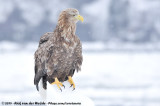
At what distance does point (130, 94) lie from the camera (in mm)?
9523

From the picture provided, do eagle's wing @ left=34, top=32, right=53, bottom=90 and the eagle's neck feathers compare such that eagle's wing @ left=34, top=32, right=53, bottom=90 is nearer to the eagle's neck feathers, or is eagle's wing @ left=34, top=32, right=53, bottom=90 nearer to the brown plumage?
the brown plumage

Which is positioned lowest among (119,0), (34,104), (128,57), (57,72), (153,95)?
(34,104)

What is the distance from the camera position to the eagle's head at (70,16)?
13.1 feet

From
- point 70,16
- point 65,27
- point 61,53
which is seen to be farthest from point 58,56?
point 70,16

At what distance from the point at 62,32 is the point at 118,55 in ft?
45.6

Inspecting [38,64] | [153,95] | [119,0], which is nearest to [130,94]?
[153,95]

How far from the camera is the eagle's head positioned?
3982 mm

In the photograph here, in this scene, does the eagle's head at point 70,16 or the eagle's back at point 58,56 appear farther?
the eagle's back at point 58,56

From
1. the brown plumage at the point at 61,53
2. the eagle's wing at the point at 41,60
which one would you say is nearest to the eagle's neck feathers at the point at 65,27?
the brown plumage at the point at 61,53

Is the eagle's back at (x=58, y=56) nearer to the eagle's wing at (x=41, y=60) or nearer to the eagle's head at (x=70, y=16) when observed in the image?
the eagle's wing at (x=41, y=60)

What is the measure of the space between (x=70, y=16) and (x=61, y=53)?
1.52 ft

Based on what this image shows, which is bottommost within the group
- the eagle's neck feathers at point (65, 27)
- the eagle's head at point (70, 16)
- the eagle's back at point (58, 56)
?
the eagle's back at point (58, 56)

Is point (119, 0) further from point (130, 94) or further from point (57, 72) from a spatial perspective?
point (57, 72)

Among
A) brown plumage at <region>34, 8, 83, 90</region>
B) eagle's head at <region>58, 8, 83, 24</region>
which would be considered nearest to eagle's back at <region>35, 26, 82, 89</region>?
brown plumage at <region>34, 8, 83, 90</region>
